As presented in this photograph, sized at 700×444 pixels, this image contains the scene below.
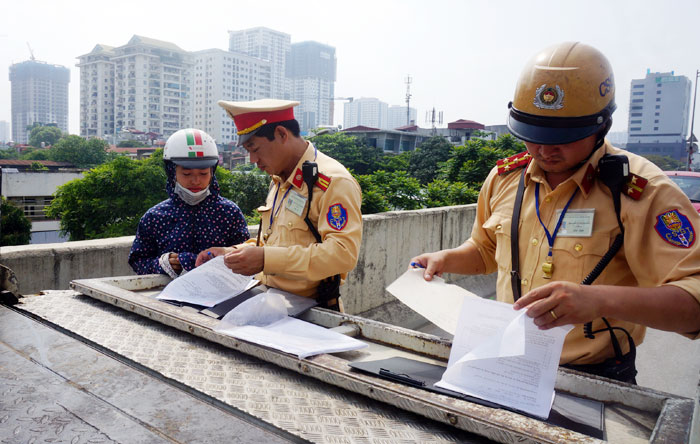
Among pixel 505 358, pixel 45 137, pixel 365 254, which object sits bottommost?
pixel 365 254

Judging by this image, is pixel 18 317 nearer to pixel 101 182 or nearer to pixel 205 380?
pixel 205 380

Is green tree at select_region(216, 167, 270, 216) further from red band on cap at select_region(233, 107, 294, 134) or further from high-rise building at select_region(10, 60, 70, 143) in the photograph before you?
high-rise building at select_region(10, 60, 70, 143)

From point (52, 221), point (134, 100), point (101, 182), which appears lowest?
point (52, 221)

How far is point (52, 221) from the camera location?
50000 mm

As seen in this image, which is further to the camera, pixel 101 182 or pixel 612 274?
pixel 101 182

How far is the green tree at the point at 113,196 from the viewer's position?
36031 mm

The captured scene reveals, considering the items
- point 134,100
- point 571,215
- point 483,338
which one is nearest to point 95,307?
point 483,338

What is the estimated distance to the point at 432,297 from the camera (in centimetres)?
182

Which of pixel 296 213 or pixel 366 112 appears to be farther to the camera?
pixel 366 112

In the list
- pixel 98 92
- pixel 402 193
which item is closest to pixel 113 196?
pixel 402 193

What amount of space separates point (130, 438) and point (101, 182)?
3851cm

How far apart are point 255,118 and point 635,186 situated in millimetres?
1754

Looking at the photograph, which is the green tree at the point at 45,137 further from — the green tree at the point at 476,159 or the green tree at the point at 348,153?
the green tree at the point at 476,159

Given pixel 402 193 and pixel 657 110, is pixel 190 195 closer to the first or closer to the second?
pixel 402 193
